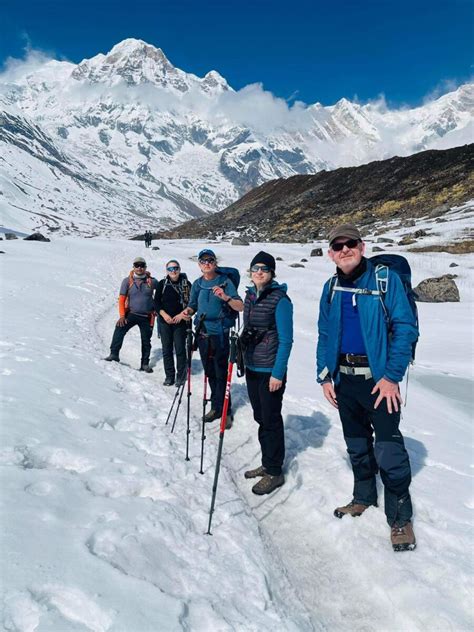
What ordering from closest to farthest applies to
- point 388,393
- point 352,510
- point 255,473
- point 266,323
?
1. point 388,393
2. point 352,510
3. point 266,323
4. point 255,473

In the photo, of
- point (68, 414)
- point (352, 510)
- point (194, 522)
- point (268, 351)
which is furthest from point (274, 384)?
point (68, 414)

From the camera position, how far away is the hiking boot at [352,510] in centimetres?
495

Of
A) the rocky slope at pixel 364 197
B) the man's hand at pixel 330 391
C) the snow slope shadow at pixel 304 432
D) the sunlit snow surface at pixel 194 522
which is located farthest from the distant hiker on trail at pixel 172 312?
the rocky slope at pixel 364 197

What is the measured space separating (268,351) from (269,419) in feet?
2.97

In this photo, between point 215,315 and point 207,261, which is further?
point 215,315

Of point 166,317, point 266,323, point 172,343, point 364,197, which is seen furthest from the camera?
point 364,197

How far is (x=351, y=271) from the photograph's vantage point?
441cm

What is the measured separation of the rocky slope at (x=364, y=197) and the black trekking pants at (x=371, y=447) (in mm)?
43593

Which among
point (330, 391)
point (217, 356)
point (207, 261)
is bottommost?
point (217, 356)

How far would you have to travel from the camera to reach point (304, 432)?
286 inches

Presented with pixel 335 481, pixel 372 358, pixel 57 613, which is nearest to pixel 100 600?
pixel 57 613

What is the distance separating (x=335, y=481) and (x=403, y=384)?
4416 mm

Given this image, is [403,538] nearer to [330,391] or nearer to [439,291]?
[330,391]

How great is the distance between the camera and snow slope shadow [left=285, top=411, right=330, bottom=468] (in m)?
6.71
